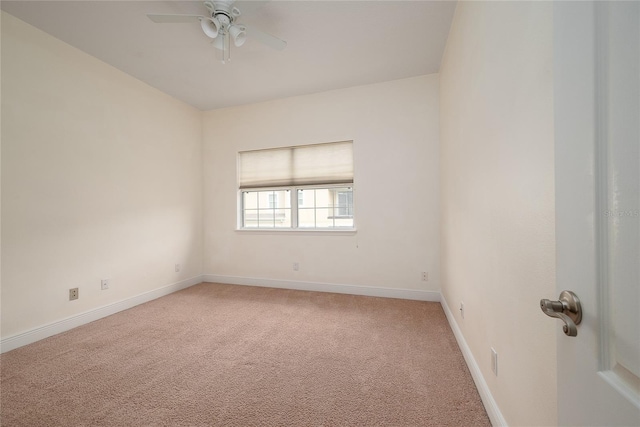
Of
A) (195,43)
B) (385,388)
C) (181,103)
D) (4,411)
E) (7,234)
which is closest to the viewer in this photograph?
(4,411)

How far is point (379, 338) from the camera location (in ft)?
7.24

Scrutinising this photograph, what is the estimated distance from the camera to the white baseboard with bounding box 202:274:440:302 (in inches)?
123

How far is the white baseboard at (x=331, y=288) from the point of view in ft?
10.3

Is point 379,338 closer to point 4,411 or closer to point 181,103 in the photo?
point 4,411

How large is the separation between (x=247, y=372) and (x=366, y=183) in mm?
2427

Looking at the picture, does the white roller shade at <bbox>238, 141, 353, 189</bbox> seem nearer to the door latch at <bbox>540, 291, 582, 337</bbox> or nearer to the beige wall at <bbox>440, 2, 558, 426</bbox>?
the beige wall at <bbox>440, 2, 558, 426</bbox>

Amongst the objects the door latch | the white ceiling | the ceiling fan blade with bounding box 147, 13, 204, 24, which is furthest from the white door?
the ceiling fan blade with bounding box 147, 13, 204, 24

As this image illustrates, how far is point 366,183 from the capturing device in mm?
3322

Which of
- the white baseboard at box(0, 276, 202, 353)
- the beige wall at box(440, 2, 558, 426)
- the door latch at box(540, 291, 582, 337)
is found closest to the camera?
the door latch at box(540, 291, 582, 337)

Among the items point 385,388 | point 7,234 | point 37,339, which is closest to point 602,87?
point 385,388

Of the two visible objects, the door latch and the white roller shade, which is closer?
the door latch

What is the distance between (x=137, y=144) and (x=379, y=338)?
3503 mm

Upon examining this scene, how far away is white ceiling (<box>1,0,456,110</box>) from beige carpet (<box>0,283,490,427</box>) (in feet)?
8.50

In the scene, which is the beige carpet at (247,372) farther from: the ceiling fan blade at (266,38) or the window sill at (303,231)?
the ceiling fan blade at (266,38)
